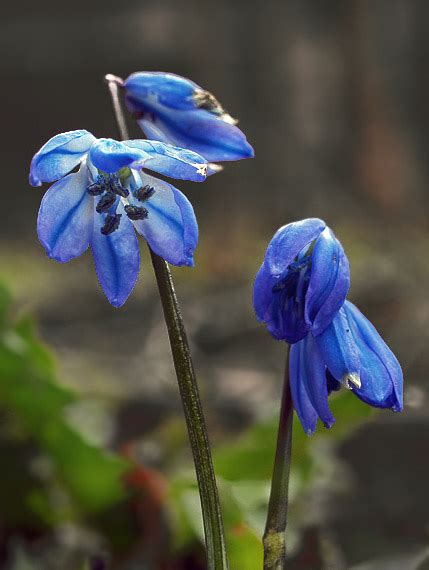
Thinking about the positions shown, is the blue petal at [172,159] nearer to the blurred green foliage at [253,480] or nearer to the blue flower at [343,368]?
the blue flower at [343,368]

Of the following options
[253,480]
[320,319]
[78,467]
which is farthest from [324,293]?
[78,467]

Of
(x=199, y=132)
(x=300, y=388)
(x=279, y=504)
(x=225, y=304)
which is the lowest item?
(x=225, y=304)

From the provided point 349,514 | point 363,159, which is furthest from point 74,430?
point 363,159

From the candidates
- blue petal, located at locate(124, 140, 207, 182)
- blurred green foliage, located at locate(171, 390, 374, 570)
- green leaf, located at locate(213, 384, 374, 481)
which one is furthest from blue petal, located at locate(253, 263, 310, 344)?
green leaf, located at locate(213, 384, 374, 481)

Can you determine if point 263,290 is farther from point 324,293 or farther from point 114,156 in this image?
point 114,156

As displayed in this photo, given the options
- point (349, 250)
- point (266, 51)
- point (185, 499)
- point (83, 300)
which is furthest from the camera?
point (266, 51)

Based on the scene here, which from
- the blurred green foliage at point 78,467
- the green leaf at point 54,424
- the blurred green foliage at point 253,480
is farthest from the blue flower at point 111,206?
the green leaf at point 54,424

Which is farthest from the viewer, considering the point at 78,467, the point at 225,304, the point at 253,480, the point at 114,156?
the point at 225,304

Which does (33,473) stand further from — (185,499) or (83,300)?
(83,300)
